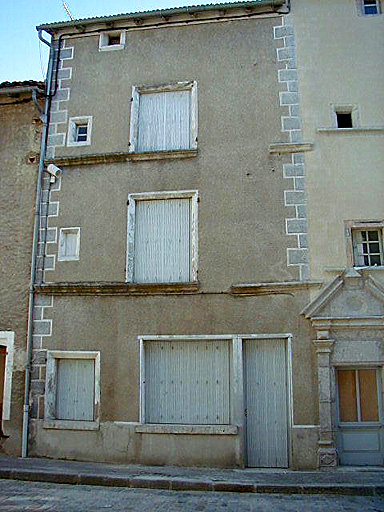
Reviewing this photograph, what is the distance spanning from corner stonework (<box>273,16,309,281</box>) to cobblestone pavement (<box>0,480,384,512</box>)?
3.82 metres

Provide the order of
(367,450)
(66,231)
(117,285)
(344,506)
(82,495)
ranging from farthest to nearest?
1. (66,231)
2. (117,285)
3. (367,450)
4. (82,495)
5. (344,506)

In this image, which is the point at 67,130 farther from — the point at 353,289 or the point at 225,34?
the point at 353,289

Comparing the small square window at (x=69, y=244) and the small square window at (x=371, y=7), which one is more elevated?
the small square window at (x=371, y=7)

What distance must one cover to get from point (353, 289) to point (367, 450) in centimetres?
282

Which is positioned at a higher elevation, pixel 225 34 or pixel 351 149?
pixel 225 34

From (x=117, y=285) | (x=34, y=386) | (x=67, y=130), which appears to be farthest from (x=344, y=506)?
(x=67, y=130)

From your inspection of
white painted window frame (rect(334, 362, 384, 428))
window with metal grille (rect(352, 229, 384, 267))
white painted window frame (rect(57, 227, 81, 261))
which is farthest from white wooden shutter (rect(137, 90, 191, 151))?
white painted window frame (rect(334, 362, 384, 428))

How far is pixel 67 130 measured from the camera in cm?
1070

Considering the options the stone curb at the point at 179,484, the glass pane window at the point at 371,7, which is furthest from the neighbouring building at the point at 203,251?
the stone curb at the point at 179,484

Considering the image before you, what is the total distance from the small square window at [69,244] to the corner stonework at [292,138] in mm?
4258

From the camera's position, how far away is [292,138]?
986 cm

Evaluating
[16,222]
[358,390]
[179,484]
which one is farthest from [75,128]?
[358,390]

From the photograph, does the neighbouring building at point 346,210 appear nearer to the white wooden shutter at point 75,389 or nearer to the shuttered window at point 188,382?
the shuttered window at point 188,382

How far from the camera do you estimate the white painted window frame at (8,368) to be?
9.54 metres
